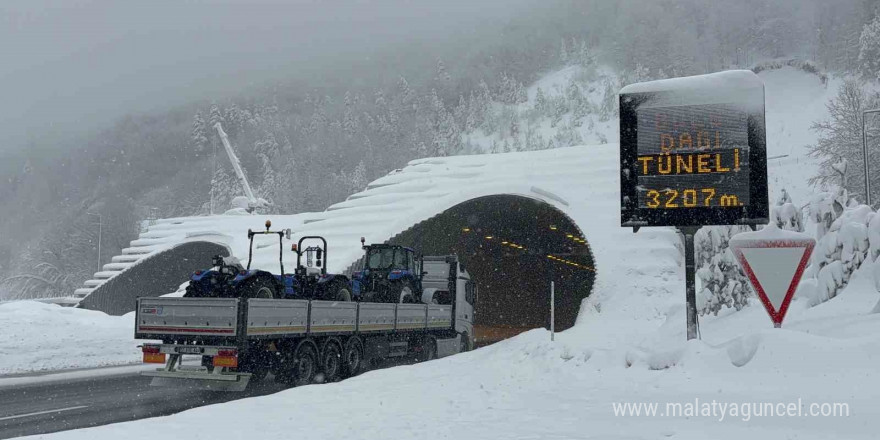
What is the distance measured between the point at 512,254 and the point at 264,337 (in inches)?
1555

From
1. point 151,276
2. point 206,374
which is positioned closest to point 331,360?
point 206,374

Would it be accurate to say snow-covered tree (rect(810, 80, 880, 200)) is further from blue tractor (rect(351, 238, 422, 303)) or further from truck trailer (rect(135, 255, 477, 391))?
truck trailer (rect(135, 255, 477, 391))

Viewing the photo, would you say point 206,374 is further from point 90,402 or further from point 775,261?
point 775,261

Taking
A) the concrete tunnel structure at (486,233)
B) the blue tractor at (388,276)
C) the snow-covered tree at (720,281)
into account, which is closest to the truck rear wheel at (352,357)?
the blue tractor at (388,276)

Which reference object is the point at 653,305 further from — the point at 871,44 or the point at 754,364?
the point at 871,44

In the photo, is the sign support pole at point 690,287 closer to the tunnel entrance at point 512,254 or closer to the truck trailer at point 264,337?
the truck trailer at point 264,337

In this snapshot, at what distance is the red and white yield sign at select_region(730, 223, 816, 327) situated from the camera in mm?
9203

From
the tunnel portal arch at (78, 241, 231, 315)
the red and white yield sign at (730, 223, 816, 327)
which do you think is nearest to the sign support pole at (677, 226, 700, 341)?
the red and white yield sign at (730, 223, 816, 327)

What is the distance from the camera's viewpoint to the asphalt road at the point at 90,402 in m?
10.6

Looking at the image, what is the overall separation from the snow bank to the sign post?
15821 mm

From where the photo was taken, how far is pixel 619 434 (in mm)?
8148

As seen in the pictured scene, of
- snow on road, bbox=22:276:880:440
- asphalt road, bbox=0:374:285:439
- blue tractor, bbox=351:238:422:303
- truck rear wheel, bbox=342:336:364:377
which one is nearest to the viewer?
snow on road, bbox=22:276:880:440

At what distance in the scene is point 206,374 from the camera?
13461 millimetres

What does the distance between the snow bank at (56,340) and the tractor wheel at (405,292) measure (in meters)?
8.48
